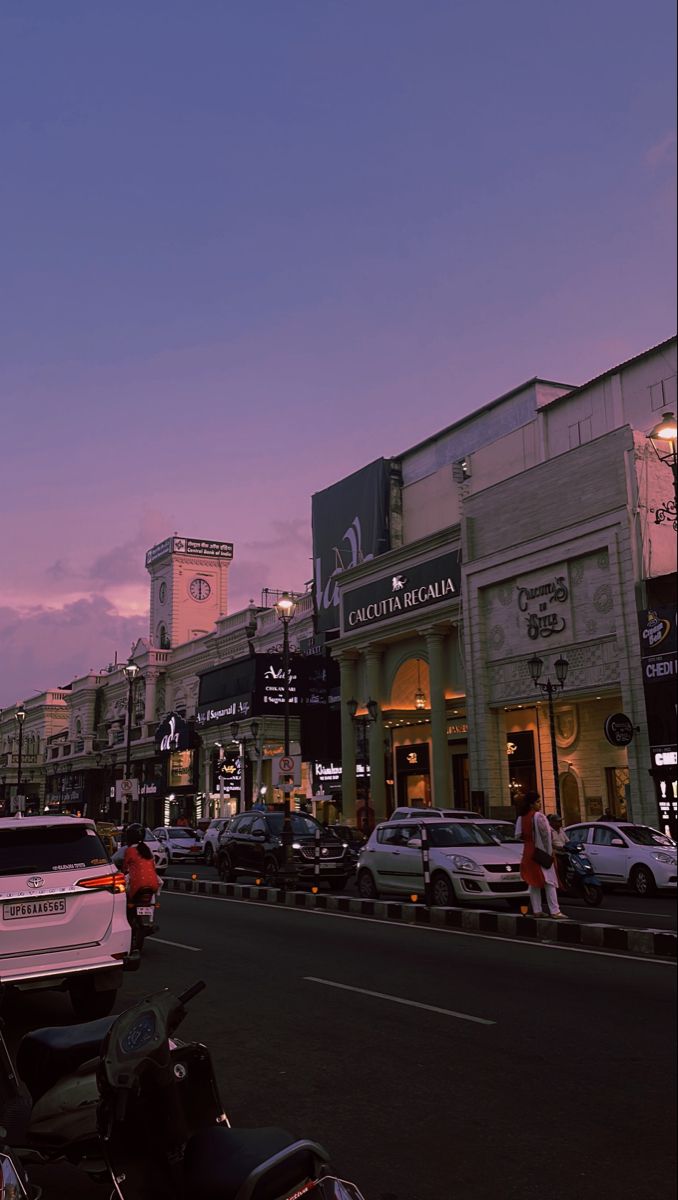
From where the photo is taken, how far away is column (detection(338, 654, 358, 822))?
4647 cm

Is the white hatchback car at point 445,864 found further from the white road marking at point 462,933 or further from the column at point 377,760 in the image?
the column at point 377,760

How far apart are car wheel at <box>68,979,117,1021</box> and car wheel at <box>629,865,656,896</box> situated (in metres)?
14.3

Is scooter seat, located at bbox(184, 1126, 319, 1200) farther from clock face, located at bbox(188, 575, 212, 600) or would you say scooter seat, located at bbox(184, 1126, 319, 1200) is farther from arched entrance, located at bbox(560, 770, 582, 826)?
clock face, located at bbox(188, 575, 212, 600)

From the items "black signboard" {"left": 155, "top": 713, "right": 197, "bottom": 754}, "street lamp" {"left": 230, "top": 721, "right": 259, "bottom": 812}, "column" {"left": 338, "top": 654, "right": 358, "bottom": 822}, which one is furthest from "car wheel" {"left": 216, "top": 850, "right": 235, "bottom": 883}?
"black signboard" {"left": 155, "top": 713, "right": 197, "bottom": 754}

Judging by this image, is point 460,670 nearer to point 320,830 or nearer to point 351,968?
point 320,830

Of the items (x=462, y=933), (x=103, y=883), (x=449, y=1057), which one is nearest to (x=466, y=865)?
(x=462, y=933)

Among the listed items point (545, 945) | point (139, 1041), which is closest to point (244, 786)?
point (545, 945)

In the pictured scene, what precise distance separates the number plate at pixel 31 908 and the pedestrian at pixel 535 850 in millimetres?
7505

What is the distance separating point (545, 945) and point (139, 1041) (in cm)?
1096

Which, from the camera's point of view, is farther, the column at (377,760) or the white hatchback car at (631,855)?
the column at (377,760)

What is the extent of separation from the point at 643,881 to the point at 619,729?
10.7 m

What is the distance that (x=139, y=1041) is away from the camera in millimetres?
2771

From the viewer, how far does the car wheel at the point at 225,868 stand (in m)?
24.2

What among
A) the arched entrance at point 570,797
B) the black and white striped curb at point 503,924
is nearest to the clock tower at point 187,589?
the arched entrance at point 570,797
